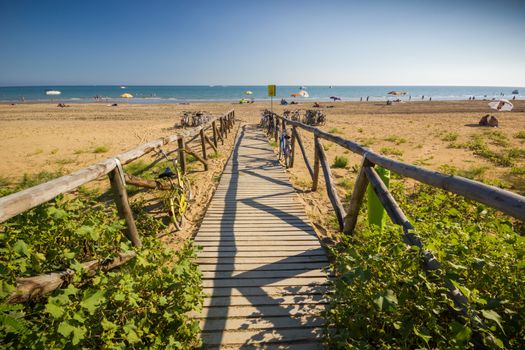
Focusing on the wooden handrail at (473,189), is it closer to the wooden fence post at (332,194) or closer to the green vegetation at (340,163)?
the wooden fence post at (332,194)

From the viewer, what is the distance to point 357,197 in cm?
359

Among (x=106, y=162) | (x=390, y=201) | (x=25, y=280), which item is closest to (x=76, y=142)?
(x=106, y=162)

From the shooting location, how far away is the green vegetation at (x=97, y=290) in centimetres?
163

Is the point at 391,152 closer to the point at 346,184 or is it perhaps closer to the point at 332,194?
the point at 346,184

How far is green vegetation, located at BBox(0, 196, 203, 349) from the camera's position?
1635 millimetres

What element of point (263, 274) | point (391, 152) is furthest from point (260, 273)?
point (391, 152)

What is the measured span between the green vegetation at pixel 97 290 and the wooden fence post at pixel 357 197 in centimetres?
238

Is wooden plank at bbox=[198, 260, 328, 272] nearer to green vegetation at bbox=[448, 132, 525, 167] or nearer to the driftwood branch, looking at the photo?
the driftwood branch

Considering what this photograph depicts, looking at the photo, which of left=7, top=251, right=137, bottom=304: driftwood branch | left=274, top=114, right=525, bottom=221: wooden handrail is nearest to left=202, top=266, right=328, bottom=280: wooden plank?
left=7, top=251, right=137, bottom=304: driftwood branch

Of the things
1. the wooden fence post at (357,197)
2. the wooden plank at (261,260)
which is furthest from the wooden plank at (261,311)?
the wooden fence post at (357,197)

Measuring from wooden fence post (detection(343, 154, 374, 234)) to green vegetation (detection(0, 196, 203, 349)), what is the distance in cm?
238

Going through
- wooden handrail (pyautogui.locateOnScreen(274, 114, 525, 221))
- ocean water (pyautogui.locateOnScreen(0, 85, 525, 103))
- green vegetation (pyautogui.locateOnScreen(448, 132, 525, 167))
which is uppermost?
ocean water (pyautogui.locateOnScreen(0, 85, 525, 103))

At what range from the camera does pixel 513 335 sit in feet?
5.02

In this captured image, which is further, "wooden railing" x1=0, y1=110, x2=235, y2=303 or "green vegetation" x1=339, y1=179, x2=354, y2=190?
"green vegetation" x1=339, y1=179, x2=354, y2=190
